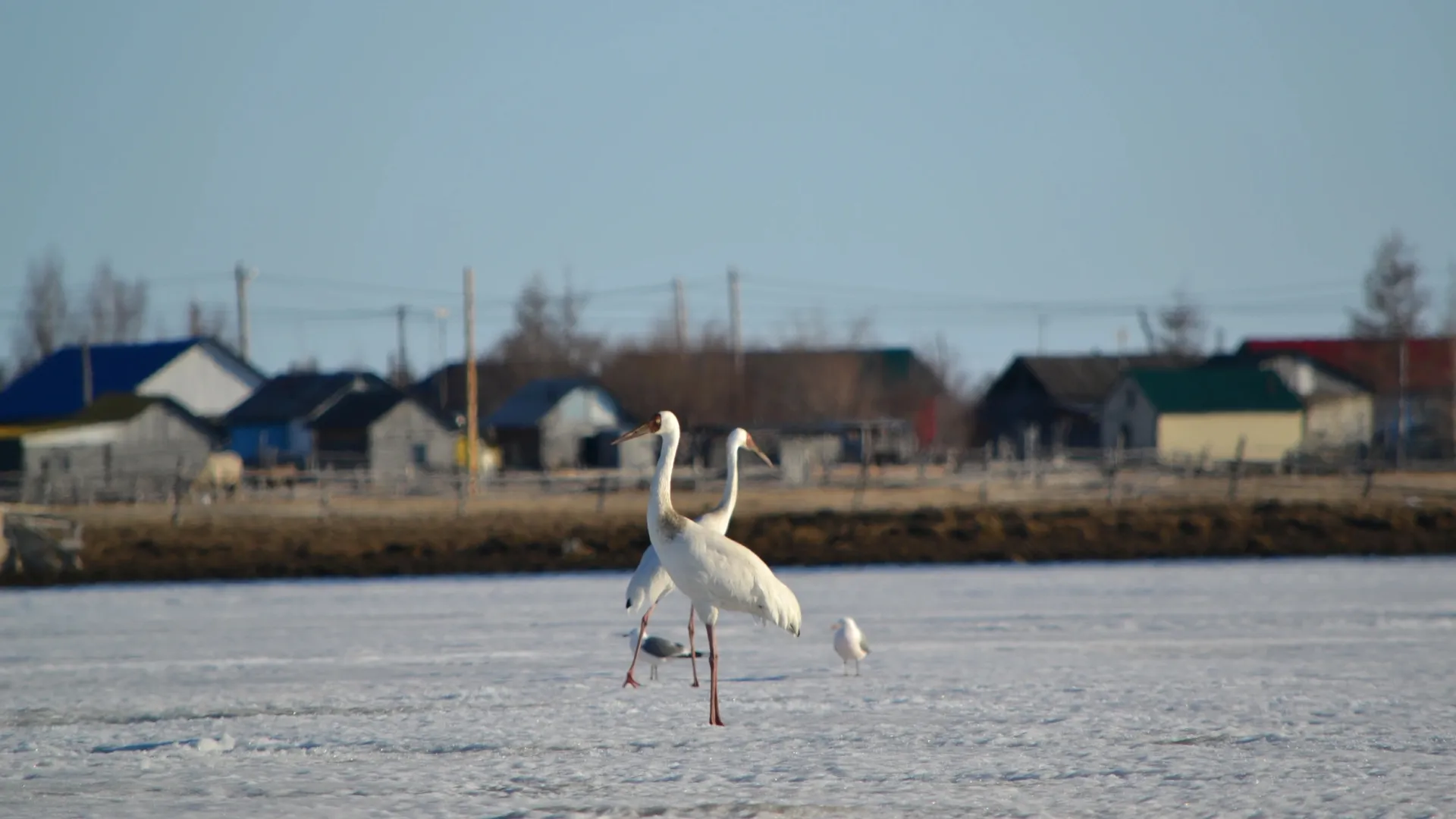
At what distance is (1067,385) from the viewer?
3334 inches

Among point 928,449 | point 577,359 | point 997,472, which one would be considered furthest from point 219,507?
point 577,359

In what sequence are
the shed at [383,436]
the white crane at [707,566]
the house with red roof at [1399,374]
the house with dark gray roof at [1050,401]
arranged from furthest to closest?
the house with dark gray roof at [1050,401]
the house with red roof at [1399,374]
the shed at [383,436]
the white crane at [707,566]

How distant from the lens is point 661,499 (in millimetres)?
10266

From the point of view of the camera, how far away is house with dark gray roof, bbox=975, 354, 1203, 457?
82.4 metres

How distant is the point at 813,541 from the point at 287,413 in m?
45.1

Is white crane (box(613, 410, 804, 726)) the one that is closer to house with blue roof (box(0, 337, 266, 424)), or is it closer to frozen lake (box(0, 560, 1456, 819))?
frozen lake (box(0, 560, 1456, 819))

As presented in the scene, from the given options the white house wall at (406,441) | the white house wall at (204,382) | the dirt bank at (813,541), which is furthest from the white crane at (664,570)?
the white house wall at (204,382)

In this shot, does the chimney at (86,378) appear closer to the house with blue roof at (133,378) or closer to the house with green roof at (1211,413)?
the house with blue roof at (133,378)

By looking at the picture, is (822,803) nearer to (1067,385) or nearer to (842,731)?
(842,731)

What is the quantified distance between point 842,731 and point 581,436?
6400cm

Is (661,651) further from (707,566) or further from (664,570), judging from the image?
(707,566)

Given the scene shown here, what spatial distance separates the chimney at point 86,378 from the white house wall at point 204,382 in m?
2.26

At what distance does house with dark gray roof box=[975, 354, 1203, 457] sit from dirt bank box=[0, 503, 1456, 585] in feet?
162

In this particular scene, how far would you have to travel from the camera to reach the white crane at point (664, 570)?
37.9ft
